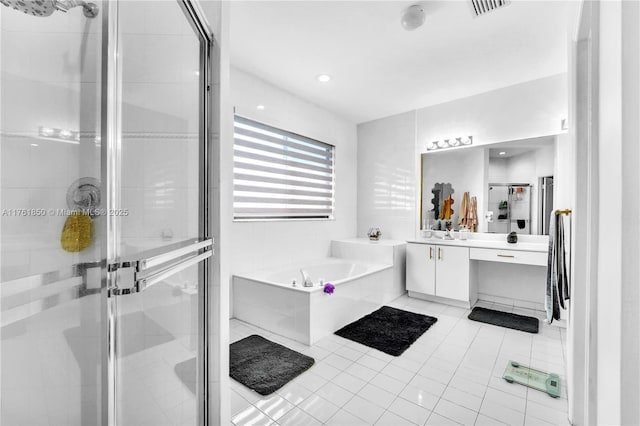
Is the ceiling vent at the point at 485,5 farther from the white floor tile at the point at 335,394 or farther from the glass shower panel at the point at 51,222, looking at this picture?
the white floor tile at the point at 335,394

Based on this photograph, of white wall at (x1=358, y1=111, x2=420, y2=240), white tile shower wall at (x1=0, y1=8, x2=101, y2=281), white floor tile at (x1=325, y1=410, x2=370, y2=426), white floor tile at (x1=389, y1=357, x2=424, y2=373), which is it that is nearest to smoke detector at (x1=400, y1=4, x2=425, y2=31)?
white tile shower wall at (x1=0, y1=8, x2=101, y2=281)

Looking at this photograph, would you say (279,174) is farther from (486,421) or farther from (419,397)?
(486,421)

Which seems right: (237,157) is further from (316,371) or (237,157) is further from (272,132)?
(316,371)

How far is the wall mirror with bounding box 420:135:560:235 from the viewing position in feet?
10.3

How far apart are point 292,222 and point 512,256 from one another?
2.42 meters

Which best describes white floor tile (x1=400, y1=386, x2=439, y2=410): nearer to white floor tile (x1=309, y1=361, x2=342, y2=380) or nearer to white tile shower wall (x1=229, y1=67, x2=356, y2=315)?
white floor tile (x1=309, y1=361, x2=342, y2=380)

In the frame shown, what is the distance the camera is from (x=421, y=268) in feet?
11.7

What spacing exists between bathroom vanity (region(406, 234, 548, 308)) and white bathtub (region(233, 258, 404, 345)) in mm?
447

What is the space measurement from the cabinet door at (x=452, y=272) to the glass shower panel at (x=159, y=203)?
2.87 meters

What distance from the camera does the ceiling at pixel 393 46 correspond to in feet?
6.69

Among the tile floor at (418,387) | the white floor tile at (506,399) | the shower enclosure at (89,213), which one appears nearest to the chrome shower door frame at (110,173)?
the shower enclosure at (89,213)

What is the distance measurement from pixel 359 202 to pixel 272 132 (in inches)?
76.3

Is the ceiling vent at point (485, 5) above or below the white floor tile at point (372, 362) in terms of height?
above

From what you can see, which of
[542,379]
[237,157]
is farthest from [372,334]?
[237,157]
